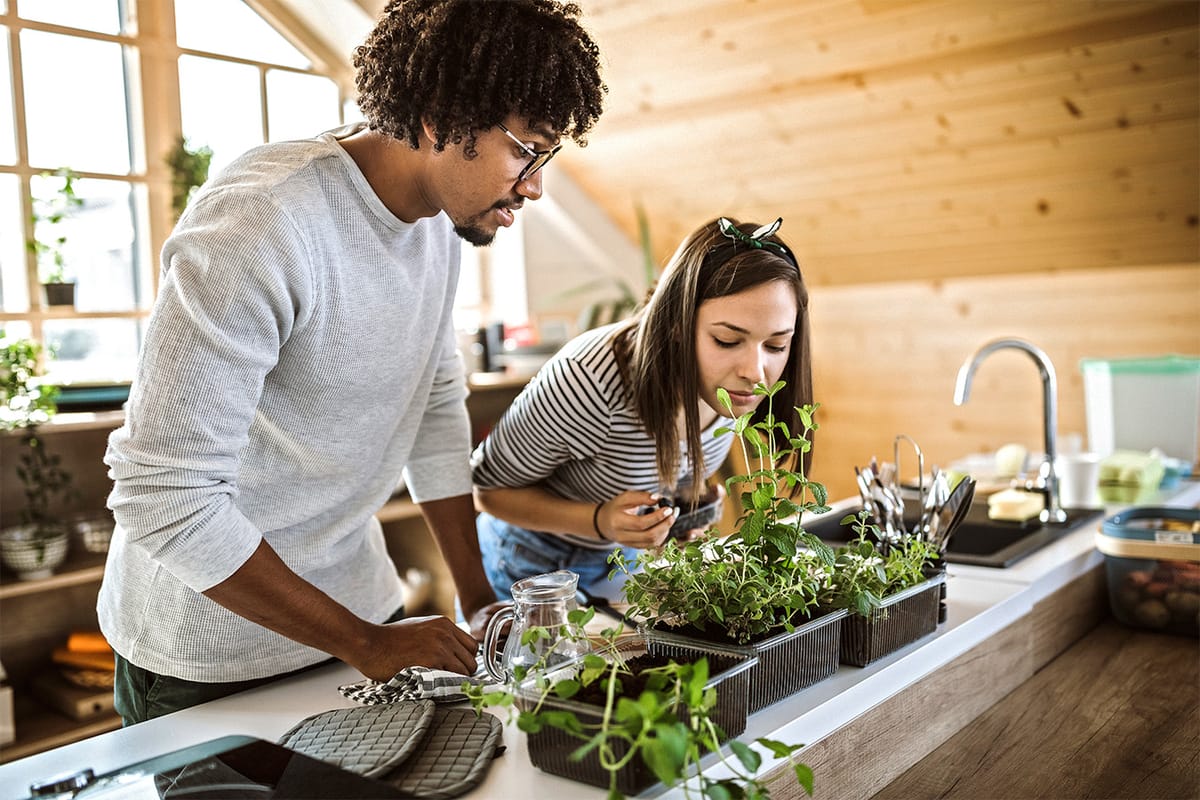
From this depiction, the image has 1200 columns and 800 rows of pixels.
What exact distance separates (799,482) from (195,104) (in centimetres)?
311

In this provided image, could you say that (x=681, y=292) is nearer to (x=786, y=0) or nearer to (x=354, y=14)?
(x=786, y=0)

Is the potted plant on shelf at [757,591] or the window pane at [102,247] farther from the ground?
the window pane at [102,247]

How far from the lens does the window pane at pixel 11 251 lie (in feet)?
10.2

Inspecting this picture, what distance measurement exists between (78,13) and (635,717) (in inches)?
130

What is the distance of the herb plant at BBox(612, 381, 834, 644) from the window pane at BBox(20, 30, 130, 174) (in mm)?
2849

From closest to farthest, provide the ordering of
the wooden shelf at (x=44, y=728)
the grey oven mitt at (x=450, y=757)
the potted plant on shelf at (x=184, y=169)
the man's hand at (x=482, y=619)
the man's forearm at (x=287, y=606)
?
the grey oven mitt at (x=450, y=757) → the man's forearm at (x=287, y=606) → the man's hand at (x=482, y=619) → the wooden shelf at (x=44, y=728) → the potted plant on shelf at (x=184, y=169)

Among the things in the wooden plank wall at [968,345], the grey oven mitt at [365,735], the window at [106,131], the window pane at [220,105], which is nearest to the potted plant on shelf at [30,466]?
the window at [106,131]

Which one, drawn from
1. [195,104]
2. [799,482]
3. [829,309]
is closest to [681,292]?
[799,482]

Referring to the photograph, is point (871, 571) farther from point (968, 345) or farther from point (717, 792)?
point (968, 345)

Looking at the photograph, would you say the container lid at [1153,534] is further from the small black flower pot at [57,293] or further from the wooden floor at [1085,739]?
the small black flower pot at [57,293]

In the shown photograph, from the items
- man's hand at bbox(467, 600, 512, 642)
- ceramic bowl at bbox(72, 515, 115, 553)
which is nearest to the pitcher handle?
man's hand at bbox(467, 600, 512, 642)

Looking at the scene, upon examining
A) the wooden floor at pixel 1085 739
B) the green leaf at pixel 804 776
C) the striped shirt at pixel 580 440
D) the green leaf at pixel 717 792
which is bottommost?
the wooden floor at pixel 1085 739

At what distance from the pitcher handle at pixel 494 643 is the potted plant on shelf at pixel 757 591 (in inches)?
5.3

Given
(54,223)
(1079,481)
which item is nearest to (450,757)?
(1079,481)
